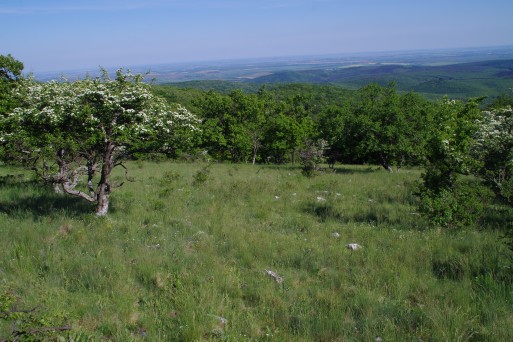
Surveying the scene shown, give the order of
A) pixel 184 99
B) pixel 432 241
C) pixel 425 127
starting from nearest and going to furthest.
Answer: pixel 432 241 < pixel 425 127 < pixel 184 99

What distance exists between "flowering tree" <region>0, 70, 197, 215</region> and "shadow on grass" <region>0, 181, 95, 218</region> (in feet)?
3.38

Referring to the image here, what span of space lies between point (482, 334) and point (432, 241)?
4309 mm

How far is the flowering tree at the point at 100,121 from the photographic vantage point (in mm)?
8859

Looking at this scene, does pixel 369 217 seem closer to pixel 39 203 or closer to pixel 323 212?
pixel 323 212

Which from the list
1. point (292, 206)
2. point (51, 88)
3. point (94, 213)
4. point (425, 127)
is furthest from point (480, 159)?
point (425, 127)

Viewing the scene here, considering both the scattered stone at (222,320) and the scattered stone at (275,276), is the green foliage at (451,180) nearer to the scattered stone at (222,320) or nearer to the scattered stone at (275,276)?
the scattered stone at (275,276)

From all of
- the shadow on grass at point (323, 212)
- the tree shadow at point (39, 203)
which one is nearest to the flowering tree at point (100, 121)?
the tree shadow at point (39, 203)

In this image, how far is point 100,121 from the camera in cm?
912

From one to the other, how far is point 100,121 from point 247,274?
225 inches

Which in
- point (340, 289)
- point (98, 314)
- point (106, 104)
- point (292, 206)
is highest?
point (106, 104)

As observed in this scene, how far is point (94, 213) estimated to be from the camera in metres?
10.0

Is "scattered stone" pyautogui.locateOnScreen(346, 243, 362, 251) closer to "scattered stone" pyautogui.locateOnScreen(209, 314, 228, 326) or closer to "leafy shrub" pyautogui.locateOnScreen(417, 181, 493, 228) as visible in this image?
"leafy shrub" pyautogui.locateOnScreen(417, 181, 493, 228)

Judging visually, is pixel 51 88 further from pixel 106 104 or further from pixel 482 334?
pixel 482 334

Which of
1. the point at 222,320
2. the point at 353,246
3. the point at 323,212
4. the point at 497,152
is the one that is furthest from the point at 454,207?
the point at 222,320
